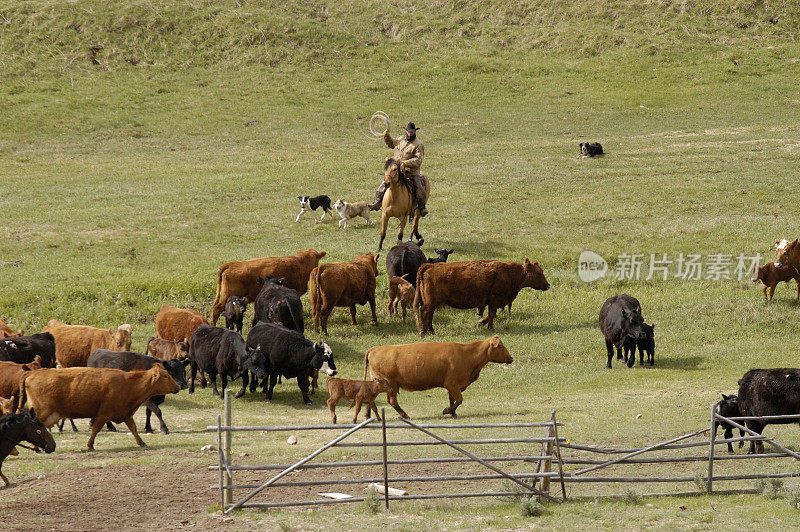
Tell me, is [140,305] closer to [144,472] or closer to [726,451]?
[144,472]

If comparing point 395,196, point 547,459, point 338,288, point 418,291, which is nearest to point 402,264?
point 418,291

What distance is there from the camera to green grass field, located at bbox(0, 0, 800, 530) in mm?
17281

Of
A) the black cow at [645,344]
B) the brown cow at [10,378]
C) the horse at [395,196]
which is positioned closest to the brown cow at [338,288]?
the horse at [395,196]

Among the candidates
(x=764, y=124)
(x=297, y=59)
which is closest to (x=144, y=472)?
(x=764, y=124)

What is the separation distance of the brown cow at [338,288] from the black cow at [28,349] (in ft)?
20.5

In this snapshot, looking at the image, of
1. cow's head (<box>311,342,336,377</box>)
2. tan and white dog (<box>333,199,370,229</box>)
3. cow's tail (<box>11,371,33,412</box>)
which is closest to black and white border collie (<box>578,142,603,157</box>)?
tan and white dog (<box>333,199,370,229</box>)

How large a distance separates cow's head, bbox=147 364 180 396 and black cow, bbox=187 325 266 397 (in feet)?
9.10

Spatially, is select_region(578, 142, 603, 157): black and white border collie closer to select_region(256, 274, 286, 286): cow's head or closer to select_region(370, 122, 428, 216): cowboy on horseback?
select_region(370, 122, 428, 216): cowboy on horseback

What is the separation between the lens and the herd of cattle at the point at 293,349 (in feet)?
46.0

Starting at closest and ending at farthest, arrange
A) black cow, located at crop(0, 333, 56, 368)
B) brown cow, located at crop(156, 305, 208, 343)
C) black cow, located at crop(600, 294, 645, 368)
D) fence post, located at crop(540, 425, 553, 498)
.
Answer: fence post, located at crop(540, 425, 553, 498), black cow, located at crop(0, 333, 56, 368), black cow, located at crop(600, 294, 645, 368), brown cow, located at crop(156, 305, 208, 343)

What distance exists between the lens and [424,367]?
632 inches

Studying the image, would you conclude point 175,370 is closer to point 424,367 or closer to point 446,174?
point 424,367

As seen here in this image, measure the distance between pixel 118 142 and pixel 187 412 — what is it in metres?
28.8

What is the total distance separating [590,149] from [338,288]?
19.9m
